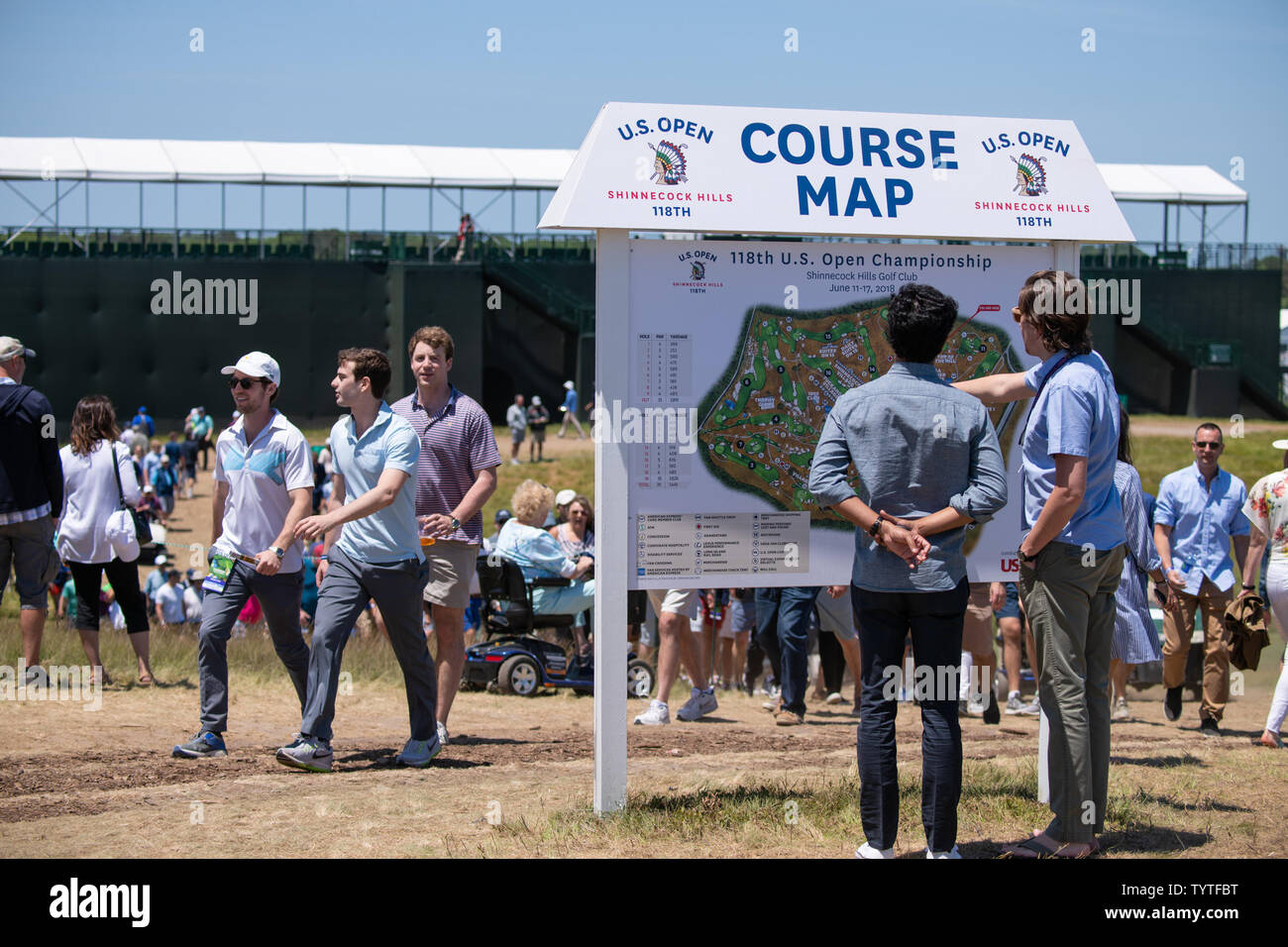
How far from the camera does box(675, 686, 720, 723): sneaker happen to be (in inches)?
340

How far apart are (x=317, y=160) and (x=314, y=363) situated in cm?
598

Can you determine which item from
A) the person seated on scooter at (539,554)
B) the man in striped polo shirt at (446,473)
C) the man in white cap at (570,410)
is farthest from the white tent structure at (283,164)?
the man in striped polo shirt at (446,473)

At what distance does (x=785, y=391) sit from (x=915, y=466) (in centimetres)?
128

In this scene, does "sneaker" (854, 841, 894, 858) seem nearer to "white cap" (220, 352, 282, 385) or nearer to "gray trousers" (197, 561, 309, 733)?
"gray trousers" (197, 561, 309, 733)

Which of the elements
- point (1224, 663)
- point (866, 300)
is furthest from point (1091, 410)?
point (1224, 663)

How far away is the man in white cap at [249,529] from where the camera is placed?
646 cm

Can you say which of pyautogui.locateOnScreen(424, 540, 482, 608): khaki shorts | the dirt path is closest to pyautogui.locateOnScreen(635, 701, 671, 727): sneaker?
the dirt path

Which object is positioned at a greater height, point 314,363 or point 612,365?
point 314,363

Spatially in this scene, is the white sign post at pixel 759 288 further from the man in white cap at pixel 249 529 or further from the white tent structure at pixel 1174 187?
the white tent structure at pixel 1174 187

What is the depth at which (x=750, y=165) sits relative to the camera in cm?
563

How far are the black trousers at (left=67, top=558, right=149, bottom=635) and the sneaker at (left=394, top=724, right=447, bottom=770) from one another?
2.81 m

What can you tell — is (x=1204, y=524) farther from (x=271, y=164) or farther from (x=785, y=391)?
(x=271, y=164)

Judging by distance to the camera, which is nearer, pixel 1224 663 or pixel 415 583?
pixel 415 583
